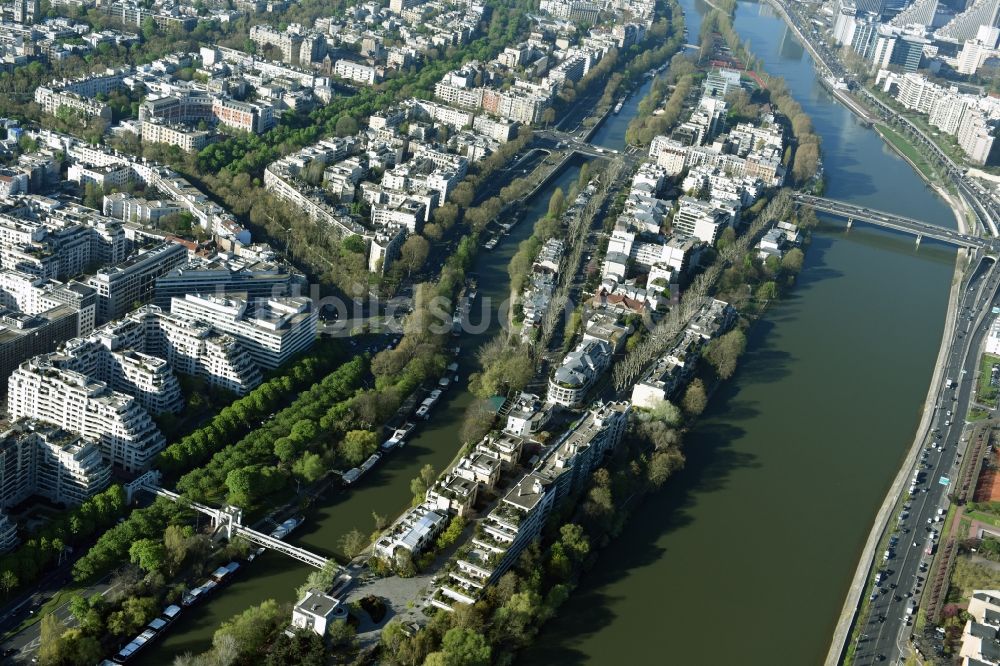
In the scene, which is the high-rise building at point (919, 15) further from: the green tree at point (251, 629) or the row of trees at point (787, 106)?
the green tree at point (251, 629)

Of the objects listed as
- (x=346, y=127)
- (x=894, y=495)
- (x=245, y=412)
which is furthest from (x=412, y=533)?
(x=346, y=127)

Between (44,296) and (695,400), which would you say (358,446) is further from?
(44,296)

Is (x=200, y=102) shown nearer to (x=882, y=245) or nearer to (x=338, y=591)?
(x=882, y=245)

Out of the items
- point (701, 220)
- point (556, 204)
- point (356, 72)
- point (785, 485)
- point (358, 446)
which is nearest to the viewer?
point (358, 446)

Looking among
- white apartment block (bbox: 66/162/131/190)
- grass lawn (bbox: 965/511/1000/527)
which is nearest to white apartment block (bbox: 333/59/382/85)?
white apartment block (bbox: 66/162/131/190)

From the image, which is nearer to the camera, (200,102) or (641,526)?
(641,526)

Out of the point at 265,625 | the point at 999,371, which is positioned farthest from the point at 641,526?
the point at 999,371

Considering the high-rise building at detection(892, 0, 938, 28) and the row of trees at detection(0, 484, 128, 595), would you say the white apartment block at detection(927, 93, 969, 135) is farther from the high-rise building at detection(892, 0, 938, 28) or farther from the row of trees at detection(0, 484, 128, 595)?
the row of trees at detection(0, 484, 128, 595)
